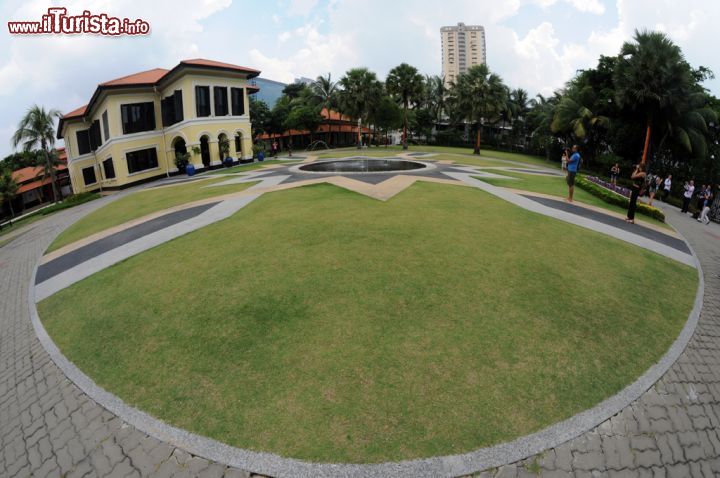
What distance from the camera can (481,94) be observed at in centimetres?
4638

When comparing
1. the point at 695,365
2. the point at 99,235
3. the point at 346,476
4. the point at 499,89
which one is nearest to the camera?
the point at 346,476

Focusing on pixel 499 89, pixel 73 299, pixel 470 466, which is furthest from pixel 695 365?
pixel 499 89

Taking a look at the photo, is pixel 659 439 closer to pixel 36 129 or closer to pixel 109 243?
pixel 109 243

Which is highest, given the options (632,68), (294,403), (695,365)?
(632,68)

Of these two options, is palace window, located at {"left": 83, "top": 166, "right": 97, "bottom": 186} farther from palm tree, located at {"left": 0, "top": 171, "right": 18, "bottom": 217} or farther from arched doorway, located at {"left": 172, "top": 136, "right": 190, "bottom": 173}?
arched doorway, located at {"left": 172, "top": 136, "right": 190, "bottom": 173}

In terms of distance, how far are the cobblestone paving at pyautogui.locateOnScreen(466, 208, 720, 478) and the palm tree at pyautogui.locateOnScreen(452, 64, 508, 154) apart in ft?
146

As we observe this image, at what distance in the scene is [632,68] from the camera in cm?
2817

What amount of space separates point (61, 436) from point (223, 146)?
1348 inches

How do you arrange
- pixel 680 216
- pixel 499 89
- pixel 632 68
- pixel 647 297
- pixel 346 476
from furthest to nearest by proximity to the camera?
pixel 499 89 → pixel 632 68 → pixel 680 216 → pixel 647 297 → pixel 346 476

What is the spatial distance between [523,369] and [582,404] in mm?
873

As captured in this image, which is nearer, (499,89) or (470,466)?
(470,466)

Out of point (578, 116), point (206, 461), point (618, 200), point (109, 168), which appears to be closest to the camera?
point (206, 461)

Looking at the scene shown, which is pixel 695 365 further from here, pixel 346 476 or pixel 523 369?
pixel 346 476

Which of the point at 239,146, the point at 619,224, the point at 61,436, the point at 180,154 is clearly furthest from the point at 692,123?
the point at 180,154
